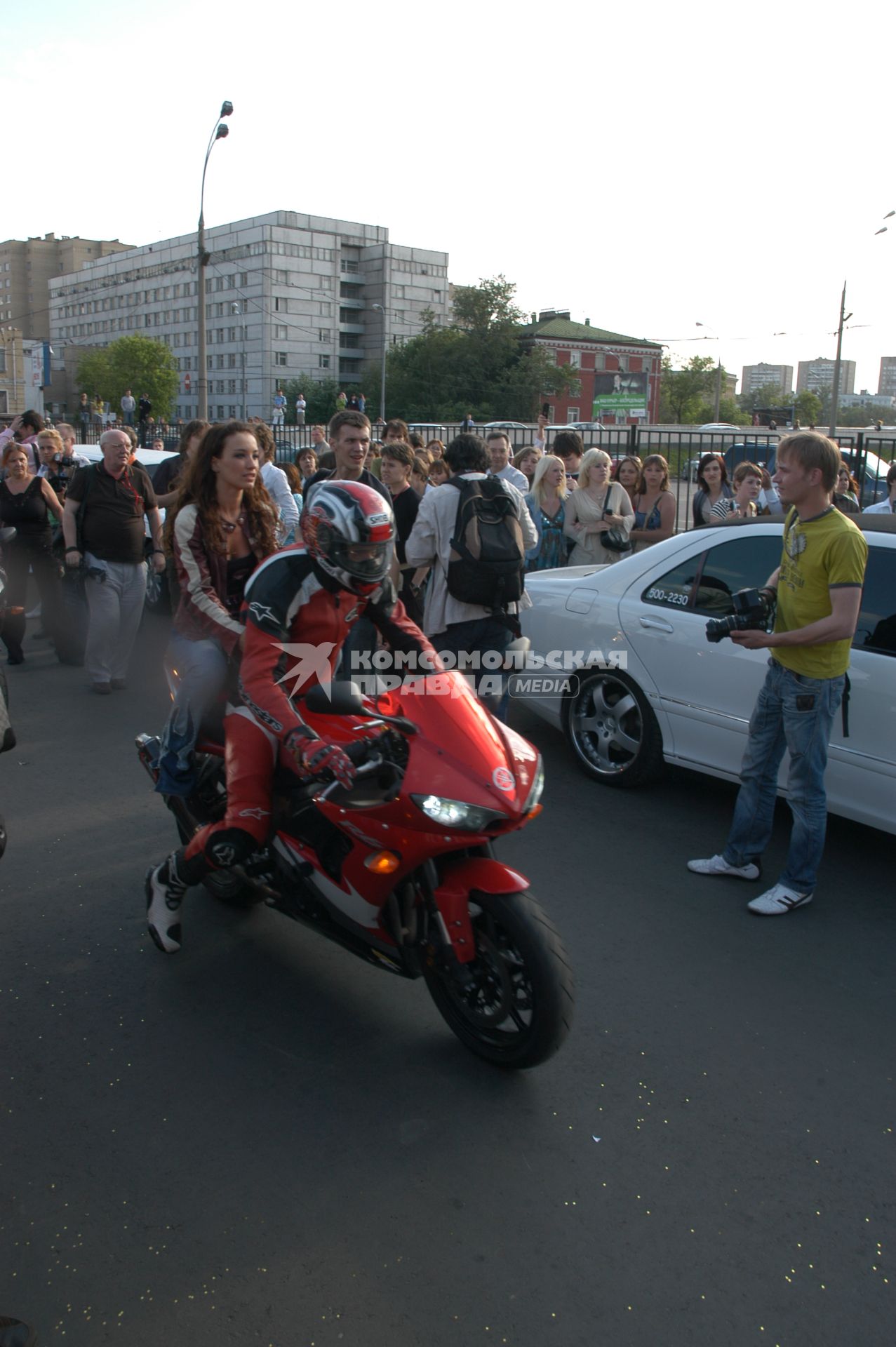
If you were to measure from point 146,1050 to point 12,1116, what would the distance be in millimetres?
451

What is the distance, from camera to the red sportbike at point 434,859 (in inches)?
112

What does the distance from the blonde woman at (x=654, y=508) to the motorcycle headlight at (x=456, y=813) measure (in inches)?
248

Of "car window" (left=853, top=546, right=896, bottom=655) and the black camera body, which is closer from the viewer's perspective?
the black camera body

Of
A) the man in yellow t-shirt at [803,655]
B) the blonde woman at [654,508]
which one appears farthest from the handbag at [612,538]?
the man in yellow t-shirt at [803,655]

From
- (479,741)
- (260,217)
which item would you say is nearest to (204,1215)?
(479,741)

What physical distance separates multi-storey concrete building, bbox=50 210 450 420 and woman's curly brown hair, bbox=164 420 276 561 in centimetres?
9880

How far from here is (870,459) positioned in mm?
16484

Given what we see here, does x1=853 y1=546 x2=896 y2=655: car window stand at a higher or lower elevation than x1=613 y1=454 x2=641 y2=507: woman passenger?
lower

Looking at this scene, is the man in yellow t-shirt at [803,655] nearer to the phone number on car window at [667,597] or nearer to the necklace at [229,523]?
the phone number on car window at [667,597]

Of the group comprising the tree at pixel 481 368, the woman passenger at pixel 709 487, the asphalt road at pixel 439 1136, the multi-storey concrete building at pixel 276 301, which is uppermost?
the multi-storey concrete building at pixel 276 301

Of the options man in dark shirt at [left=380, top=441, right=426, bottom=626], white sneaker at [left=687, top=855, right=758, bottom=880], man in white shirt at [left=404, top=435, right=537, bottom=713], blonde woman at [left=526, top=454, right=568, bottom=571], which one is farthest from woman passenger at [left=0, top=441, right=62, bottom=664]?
white sneaker at [left=687, top=855, right=758, bottom=880]

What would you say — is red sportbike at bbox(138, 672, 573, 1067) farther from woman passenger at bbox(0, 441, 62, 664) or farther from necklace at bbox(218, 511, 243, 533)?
woman passenger at bbox(0, 441, 62, 664)

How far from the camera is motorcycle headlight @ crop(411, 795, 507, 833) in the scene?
2803mm

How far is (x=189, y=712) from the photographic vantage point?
12.6 ft
